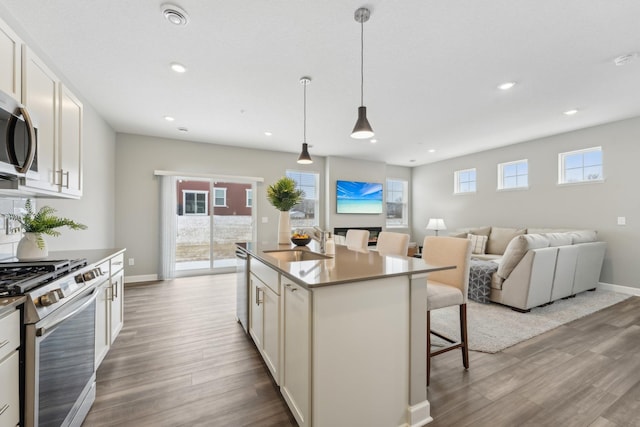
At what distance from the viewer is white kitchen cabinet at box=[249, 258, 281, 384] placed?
174 centimetres

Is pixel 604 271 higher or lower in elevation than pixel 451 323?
higher

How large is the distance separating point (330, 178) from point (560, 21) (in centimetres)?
461

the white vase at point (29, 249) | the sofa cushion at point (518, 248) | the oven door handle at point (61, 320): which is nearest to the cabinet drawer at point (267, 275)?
the oven door handle at point (61, 320)

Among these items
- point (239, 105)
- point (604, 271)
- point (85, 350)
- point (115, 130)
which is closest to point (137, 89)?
point (239, 105)

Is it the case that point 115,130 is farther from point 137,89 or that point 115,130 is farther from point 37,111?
point 37,111

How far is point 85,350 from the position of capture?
5.20ft

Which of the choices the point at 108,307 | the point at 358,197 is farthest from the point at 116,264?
the point at 358,197

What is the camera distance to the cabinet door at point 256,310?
2.10m

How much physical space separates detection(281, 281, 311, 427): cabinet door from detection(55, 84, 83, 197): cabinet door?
185 cm

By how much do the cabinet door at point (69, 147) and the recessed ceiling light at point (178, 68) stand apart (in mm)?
848

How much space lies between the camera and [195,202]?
17.4ft

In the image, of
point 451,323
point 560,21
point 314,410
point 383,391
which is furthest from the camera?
point 451,323

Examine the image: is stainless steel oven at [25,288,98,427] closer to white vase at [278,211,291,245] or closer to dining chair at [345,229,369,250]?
white vase at [278,211,291,245]

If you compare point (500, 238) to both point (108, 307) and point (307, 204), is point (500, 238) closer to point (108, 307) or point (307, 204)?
point (307, 204)
